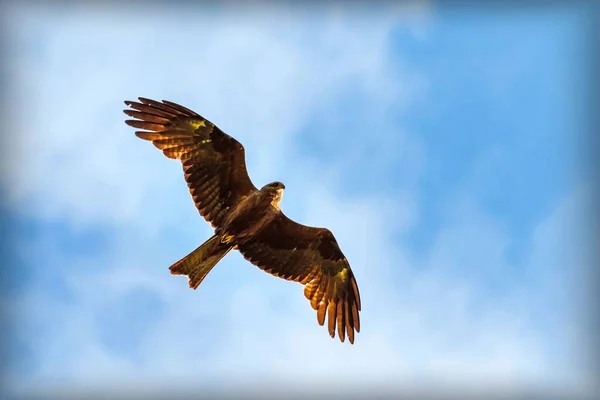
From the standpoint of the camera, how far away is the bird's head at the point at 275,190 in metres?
11.5

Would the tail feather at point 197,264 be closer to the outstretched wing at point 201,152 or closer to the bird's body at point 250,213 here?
the bird's body at point 250,213

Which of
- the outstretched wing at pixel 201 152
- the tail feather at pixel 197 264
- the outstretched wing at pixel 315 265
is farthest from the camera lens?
the outstretched wing at pixel 315 265

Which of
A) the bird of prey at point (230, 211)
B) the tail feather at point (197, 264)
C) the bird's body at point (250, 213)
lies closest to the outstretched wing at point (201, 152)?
the bird of prey at point (230, 211)

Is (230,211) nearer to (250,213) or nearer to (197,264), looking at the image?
(250,213)

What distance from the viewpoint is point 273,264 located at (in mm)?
12344

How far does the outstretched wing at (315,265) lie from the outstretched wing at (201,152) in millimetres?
938

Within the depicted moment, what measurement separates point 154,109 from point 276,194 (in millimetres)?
2718

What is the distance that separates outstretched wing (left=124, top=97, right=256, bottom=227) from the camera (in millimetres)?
11719

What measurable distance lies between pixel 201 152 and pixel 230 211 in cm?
121

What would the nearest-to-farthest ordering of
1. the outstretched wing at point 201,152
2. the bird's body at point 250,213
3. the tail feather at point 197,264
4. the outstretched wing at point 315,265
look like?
1. the tail feather at point 197,264
2. the bird's body at point 250,213
3. the outstretched wing at point 201,152
4. the outstretched wing at point 315,265

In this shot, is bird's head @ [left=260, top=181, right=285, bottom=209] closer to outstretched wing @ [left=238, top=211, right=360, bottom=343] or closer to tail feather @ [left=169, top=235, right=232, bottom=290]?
outstretched wing @ [left=238, top=211, right=360, bottom=343]

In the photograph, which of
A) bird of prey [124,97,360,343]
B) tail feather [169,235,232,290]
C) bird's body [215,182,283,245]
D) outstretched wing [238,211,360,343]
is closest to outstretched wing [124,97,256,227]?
bird of prey [124,97,360,343]

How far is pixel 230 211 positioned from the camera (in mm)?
11719

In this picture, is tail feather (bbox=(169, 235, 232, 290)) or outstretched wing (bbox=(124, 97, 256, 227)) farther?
outstretched wing (bbox=(124, 97, 256, 227))
